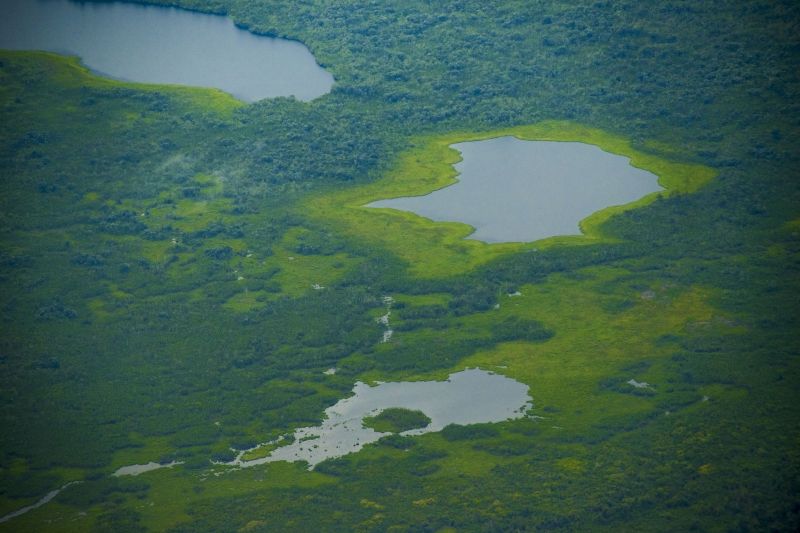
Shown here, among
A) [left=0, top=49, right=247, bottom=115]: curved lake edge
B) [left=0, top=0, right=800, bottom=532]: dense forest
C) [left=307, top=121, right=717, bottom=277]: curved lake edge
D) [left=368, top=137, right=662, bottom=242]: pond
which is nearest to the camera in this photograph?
[left=0, top=0, right=800, bottom=532]: dense forest

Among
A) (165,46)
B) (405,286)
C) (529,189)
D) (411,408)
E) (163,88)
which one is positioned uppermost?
(165,46)

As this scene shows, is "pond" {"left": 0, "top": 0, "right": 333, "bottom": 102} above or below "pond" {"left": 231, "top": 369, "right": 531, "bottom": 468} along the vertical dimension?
above

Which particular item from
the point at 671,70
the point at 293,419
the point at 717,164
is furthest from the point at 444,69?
the point at 293,419

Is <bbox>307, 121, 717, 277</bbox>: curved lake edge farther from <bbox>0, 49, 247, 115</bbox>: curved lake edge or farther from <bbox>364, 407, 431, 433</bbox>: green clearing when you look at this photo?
<bbox>364, 407, 431, 433</bbox>: green clearing

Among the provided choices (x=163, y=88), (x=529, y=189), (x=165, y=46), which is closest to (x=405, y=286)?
(x=529, y=189)

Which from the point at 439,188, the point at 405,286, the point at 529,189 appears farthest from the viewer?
the point at 439,188

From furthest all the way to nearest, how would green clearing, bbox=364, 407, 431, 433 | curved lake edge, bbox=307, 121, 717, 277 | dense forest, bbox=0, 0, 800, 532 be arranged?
curved lake edge, bbox=307, 121, 717, 277, green clearing, bbox=364, 407, 431, 433, dense forest, bbox=0, 0, 800, 532

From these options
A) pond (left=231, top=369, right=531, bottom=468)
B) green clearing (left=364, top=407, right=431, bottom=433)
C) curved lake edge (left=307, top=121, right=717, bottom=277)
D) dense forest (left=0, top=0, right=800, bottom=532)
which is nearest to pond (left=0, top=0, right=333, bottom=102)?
dense forest (left=0, top=0, right=800, bottom=532)

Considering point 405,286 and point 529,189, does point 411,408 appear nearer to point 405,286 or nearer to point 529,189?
point 405,286
